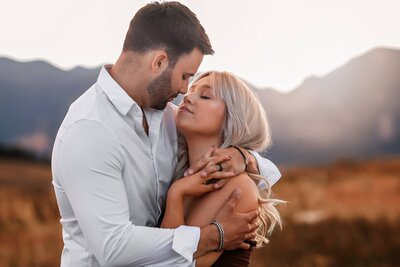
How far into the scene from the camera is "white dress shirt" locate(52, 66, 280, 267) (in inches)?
112

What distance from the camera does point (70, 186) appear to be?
288 centimetres

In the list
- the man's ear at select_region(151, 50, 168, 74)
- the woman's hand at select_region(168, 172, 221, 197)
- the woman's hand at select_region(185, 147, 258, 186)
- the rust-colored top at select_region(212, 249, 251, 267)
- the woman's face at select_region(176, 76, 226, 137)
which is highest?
the man's ear at select_region(151, 50, 168, 74)

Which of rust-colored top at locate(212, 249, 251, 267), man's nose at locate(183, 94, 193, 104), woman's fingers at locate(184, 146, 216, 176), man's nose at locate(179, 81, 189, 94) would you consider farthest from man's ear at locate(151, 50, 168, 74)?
rust-colored top at locate(212, 249, 251, 267)

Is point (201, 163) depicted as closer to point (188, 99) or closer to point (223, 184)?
point (223, 184)

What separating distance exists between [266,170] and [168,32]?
74 cm

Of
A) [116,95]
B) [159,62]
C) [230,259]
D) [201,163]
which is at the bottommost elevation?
[230,259]

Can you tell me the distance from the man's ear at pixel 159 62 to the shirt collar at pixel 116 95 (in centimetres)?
15

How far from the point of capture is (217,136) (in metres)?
3.31

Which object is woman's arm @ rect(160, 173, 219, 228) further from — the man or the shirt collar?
the shirt collar

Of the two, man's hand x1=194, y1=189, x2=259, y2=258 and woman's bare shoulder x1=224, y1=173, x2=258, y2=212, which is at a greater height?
woman's bare shoulder x1=224, y1=173, x2=258, y2=212

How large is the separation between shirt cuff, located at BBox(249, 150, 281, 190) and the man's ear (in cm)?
55

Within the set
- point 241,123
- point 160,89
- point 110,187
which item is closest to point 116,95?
point 160,89

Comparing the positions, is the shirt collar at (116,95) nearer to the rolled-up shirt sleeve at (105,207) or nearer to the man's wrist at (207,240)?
the rolled-up shirt sleeve at (105,207)

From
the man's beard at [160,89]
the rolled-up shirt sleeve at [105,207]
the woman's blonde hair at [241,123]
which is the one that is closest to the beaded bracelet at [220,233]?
the rolled-up shirt sleeve at [105,207]
